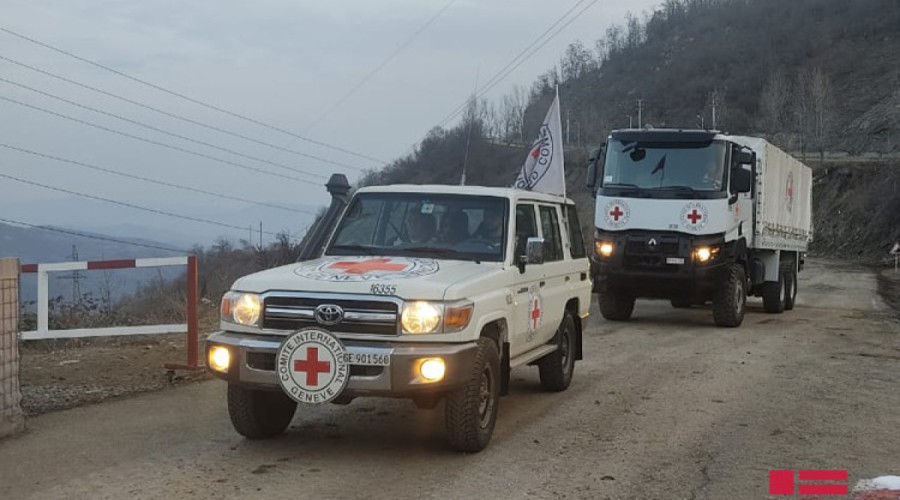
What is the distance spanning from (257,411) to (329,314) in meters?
1.22

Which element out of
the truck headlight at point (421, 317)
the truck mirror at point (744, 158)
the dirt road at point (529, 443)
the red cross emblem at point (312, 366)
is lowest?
the dirt road at point (529, 443)

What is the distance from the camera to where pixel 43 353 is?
1150 centimetres

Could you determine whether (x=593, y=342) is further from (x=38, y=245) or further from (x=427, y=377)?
(x=38, y=245)

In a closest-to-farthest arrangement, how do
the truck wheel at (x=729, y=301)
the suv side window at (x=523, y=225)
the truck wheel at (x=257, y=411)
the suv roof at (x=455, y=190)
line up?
the truck wheel at (x=257, y=411) < the suv side window at (x=523, y=225) < the suv roof at (x=455, y=190) < the truck wheel at (x=729, y=301)

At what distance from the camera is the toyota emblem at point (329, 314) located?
5934 mm

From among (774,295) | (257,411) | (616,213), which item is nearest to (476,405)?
(257,411)

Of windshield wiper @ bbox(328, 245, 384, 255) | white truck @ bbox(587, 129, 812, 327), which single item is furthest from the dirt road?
white truck @ bbox(587, 129, 812, 327)

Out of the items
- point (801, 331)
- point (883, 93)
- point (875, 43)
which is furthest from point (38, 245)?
point (875, 43)

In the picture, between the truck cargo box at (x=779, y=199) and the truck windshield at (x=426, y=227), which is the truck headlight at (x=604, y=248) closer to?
the truck cargo box at (x=779, y=199)

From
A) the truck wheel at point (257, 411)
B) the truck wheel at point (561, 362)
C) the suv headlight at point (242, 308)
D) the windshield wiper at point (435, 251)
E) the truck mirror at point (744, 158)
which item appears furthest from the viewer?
the truck mirror at point (744, 158)

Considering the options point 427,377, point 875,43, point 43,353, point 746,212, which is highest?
point 875,43

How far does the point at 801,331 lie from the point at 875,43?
114 meters

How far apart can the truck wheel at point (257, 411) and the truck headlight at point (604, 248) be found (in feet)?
29.4

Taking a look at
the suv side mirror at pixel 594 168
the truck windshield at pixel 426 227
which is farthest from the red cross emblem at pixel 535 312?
the suv side mirror at pixel 594 168
